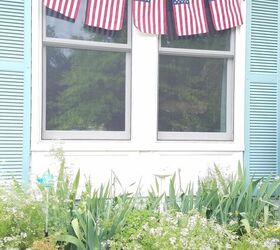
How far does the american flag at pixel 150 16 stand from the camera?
4254 mm

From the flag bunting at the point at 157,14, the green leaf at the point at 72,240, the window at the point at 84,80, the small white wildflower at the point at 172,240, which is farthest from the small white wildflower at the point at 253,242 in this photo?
the flag bunting at the point at 157,14

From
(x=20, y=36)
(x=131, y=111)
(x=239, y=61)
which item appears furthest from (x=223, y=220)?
(x=20, y=36)

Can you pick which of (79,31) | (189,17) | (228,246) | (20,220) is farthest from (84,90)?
(228,246)

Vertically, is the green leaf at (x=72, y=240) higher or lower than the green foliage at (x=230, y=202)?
lower

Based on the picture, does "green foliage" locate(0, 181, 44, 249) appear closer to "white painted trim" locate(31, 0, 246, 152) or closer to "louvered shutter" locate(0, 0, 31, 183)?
"louvered shutter" locate(0, 0, 31, 183)

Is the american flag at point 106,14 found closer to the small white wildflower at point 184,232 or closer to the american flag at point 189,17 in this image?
the american flag at point 189,17

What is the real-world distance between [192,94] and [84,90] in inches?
50.4

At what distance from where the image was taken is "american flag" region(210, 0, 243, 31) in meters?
4.46

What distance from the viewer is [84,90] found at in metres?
Result: 4.34

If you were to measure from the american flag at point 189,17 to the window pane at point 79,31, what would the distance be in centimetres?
59

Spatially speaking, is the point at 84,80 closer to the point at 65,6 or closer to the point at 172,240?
the point at 65,6

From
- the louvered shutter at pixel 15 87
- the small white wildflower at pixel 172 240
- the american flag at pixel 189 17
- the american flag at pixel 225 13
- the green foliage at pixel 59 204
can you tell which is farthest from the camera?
the american flag at pixel 225 13

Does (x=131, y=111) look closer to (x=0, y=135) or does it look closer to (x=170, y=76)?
(x=170, y=76)

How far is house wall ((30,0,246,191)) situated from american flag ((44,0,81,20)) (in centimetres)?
14
